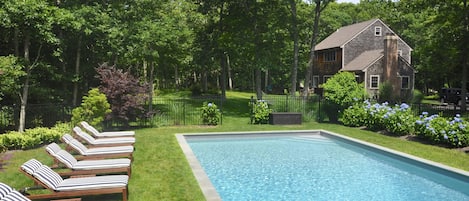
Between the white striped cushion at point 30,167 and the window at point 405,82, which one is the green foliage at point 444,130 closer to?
the white striped cushion at point 30,167

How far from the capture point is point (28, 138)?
39.9ft

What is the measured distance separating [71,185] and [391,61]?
34463mm

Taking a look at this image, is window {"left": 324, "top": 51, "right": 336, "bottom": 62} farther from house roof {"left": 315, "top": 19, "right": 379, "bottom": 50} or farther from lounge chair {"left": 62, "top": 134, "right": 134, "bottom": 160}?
lounge chair {"left": 62, "top": 134, "right": 134, "bottom": 160}

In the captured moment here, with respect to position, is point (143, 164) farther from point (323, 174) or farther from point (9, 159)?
point (323, 174)

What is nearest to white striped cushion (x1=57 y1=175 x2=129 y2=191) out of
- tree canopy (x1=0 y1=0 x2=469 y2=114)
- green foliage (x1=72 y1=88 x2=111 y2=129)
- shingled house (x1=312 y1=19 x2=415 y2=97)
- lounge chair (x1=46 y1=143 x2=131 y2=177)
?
lounge chair (x1=46 y1=143 x2=131 y2=177)

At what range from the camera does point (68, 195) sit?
6.51 m

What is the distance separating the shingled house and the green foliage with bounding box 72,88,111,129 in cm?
2389

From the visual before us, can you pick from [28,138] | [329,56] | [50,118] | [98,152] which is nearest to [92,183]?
[98,152]

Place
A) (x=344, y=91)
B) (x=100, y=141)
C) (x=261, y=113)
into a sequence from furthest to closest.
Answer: (x=261, y=113) → (x=344, y=91) → (x=100, y=141)

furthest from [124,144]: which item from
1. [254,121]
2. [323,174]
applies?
[254,121]

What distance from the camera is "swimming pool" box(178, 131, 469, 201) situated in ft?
29.1

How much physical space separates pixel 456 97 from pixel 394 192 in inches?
1244

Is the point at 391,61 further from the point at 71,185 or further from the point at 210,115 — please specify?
the point at 71,185

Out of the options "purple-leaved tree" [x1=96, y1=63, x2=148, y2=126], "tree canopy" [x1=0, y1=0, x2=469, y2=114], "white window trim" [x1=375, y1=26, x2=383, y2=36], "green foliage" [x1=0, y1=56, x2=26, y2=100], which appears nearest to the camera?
"green foliage" [x1=0, y1=56, x2=26, y2=100]
